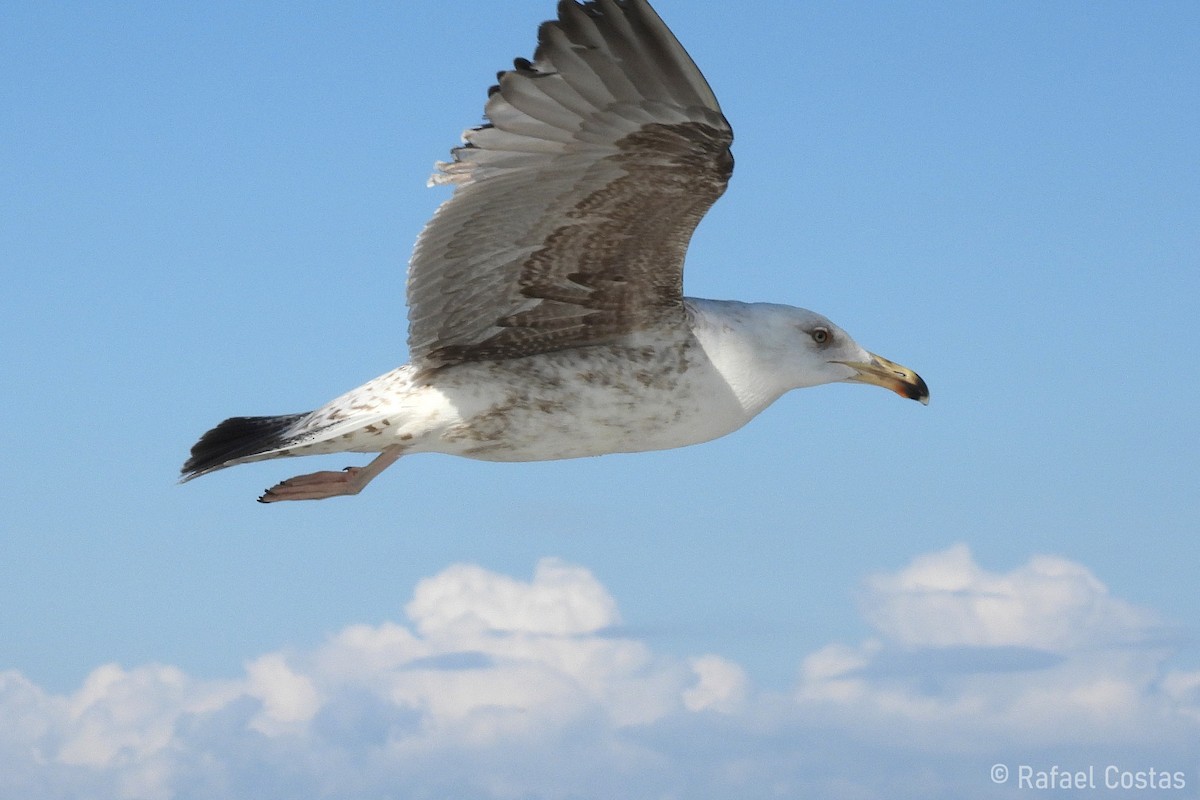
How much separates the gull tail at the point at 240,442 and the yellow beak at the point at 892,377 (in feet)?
11.2

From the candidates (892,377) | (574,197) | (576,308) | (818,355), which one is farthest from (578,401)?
(892,377)

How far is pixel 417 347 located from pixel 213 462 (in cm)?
147

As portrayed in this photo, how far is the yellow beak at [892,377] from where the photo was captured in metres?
9.55

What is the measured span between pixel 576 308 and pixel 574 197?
794 mm

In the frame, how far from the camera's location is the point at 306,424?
9008mm

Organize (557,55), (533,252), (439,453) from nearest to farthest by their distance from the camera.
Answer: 1. (557,55)
2. (533,252)
3. (439,453)

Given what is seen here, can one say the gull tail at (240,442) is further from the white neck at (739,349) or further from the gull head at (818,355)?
the gull head at (818,355)

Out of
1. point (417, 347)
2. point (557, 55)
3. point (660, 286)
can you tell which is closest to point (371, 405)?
point (417, 347)

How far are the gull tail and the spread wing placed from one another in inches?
38.6

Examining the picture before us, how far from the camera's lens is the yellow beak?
9.55 meters

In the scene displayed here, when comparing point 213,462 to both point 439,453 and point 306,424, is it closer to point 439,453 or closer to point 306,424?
point 306,424

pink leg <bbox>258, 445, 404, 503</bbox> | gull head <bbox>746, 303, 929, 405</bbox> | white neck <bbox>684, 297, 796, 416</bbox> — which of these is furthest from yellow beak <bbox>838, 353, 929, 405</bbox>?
pink leg <bbox>258, 445, 404, 503</bbox>

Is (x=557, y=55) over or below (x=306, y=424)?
over

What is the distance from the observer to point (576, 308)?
8508 mm
